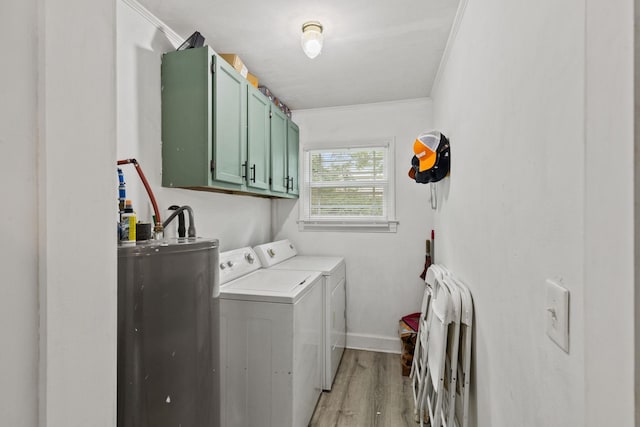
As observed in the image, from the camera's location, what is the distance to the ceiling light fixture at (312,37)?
1771 millimetres

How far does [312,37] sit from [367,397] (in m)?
2.47

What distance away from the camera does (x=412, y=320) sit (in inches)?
111

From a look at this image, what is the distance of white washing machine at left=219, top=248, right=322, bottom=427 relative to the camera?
5.38ft

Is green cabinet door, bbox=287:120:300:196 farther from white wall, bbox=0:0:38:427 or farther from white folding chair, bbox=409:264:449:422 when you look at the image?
white wall, bbox=0:0:38:427

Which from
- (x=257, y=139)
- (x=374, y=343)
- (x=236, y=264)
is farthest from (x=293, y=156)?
(x=374, y=343)

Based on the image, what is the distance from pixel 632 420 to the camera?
0.41m

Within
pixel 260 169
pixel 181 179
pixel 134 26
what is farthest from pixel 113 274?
pixel 260 169

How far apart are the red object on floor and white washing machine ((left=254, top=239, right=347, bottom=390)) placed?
1.94 ft

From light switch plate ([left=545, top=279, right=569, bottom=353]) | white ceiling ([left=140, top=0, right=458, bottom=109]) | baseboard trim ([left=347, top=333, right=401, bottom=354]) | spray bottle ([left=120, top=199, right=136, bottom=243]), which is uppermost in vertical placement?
white ceiling ([left=140, top=0, right=458, bottom=109])

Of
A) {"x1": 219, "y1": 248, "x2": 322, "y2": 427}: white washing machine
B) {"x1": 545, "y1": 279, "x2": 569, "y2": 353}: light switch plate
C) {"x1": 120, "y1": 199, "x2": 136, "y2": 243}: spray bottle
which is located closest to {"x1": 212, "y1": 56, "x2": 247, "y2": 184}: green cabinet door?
{"x1": 120, "y1": 199, "x2": 136, "y2": 243}: spray bottle

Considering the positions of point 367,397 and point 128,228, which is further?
point 367,397

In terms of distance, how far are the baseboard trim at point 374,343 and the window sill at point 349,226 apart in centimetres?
107

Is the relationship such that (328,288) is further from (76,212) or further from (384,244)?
(76,212)

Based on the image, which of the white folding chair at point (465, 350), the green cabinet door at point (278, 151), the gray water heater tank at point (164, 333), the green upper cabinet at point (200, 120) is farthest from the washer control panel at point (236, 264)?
the white folding chair at point (465, 350)
